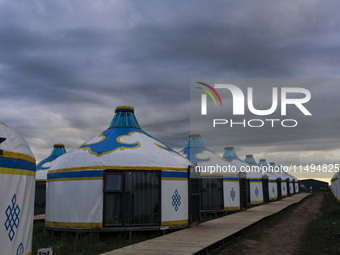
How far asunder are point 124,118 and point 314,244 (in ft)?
25.6

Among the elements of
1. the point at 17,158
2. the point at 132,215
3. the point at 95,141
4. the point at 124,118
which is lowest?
the point at 132,215

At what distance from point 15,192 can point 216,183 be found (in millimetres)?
14294

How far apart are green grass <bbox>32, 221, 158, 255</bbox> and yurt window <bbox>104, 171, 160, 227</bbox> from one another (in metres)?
0.41

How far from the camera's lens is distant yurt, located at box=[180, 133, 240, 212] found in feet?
59.8

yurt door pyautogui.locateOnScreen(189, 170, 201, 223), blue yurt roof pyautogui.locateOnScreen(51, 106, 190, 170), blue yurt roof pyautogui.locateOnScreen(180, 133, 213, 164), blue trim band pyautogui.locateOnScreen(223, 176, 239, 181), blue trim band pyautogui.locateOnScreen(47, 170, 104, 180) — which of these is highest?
blue yurt roof pyautogui.locateOnScreen(180, 133, 213, 164)

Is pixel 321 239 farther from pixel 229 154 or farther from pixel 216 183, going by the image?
pixel 229 154

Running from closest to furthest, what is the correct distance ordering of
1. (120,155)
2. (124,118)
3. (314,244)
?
(314,244)
(120,155)
(124,118)

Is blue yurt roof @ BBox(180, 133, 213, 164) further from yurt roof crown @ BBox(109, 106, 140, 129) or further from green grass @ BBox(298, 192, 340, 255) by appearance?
green grass @ BBox(298, 192, 340, 255)

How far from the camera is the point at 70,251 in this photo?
9195mm

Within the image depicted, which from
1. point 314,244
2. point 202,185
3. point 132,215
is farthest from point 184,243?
point 202,185

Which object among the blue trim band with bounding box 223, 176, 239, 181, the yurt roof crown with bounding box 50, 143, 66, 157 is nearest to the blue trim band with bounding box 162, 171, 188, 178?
the blue trim band with bounding box 223, 176, 239, 181

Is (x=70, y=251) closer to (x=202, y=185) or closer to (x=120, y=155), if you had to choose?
(x=120, y=155)

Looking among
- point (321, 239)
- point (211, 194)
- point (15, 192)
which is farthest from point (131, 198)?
point (211, 194)

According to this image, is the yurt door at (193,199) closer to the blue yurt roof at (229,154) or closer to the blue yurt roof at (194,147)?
the blue yurt roof at (194,147)
